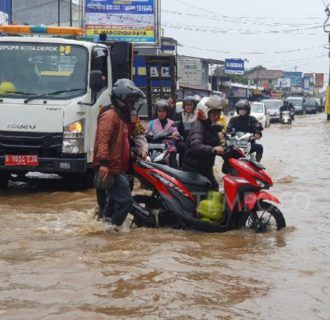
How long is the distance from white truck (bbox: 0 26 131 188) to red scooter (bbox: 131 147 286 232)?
2343 millimetres

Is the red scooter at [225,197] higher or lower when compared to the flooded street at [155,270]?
higher

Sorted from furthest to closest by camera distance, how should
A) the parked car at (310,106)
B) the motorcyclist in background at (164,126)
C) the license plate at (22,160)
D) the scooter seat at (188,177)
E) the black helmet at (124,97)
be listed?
the parked car at (310,106), the motorcyclist in background at (164,126), the license plate at (22,160), the scooter seat at (188,177), the black helmet at (124,97)

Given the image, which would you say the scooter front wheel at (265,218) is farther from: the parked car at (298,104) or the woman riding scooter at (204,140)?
the parked car at (298,104)

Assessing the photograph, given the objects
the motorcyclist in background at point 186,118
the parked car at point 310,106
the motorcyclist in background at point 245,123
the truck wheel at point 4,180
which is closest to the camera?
the motorcyclist in background at point 186,118

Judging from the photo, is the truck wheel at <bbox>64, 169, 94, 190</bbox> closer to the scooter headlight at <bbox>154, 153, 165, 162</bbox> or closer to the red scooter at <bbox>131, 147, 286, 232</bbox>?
the scooter headlight at <bbox>154, 153, 165, 162</bbox>

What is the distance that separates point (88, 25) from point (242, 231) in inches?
946

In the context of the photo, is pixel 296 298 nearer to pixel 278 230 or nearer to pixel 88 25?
pixel 278 230

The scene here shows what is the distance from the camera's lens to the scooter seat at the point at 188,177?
23.2 feet

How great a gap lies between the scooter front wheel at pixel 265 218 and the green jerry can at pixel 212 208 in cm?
33

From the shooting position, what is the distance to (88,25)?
2970 centimetres

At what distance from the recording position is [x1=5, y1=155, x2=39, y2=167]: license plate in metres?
9.12

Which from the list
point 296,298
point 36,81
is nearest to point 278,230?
point 296,298

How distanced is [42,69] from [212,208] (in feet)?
12.4

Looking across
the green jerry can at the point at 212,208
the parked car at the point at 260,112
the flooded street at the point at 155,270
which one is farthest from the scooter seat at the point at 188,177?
the parked car at the point at 260,112
